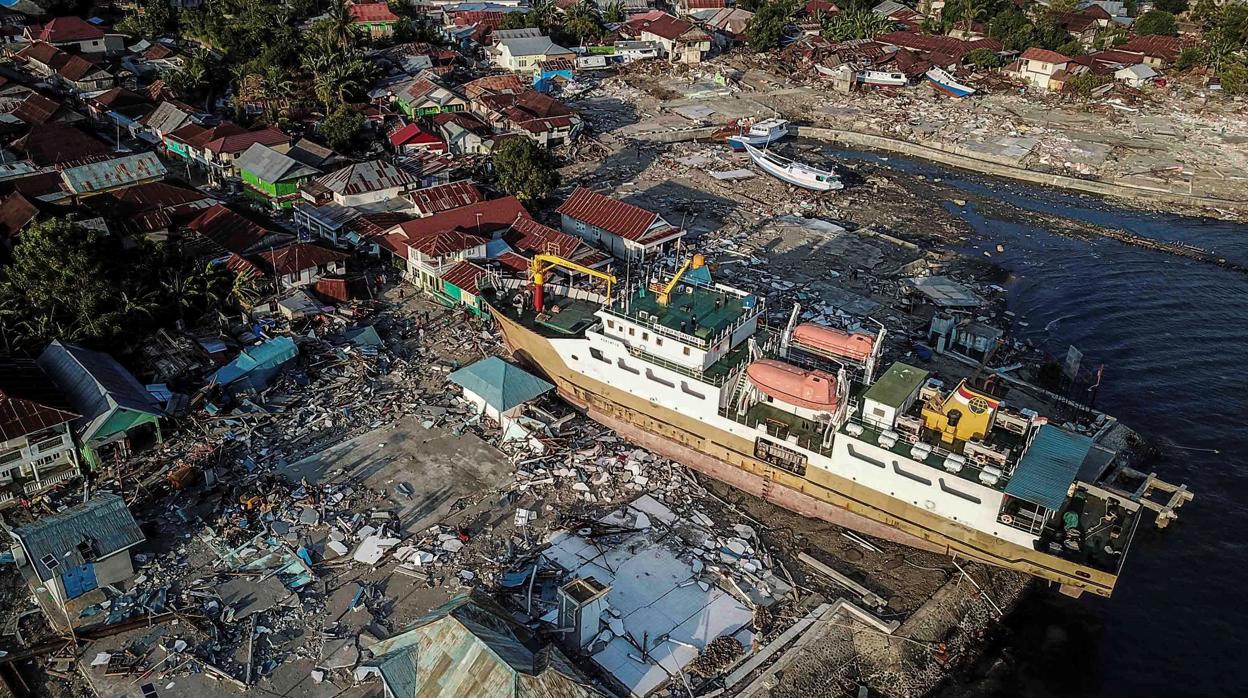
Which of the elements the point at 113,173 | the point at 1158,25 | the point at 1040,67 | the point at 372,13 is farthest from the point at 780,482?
the point at 1158,25

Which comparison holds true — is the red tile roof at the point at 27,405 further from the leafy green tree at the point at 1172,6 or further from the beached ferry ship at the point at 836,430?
the leafy green tree at the point at 1172,6

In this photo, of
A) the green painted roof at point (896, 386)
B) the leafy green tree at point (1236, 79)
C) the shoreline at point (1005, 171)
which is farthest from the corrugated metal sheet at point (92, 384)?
the leafy green tree at point (1236, 79)

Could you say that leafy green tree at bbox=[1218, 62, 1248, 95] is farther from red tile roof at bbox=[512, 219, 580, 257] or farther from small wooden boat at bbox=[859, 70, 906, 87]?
red tile roof at bbox=[512, 219, 580, 257]

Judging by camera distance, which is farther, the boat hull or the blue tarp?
the blue tarp

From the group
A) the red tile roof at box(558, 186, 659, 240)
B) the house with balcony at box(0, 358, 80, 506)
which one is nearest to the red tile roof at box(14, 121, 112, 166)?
the house with balcony at box(0, 358, 80, 506)

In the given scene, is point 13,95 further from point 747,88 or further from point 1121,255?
point 1121,255

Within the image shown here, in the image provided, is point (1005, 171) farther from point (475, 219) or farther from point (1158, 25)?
point (1158, 25)
